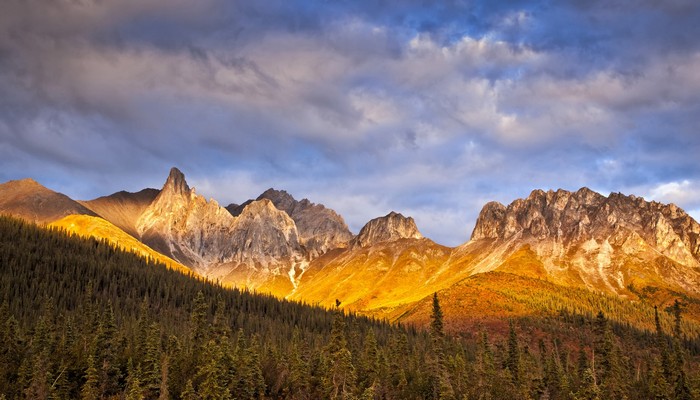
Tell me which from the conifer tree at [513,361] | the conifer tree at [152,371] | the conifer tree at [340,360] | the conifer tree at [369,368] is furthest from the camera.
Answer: the conifer tree at [513,361]

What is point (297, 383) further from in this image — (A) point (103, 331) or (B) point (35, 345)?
(B) point (35, 345)

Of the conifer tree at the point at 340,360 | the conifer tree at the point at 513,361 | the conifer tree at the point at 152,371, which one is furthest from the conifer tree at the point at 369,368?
the conifer tree at the point at 152,371

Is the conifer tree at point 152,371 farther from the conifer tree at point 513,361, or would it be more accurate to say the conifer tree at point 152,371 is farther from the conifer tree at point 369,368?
the conifer tree at point 513,361

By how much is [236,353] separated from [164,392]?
3548 centimetres

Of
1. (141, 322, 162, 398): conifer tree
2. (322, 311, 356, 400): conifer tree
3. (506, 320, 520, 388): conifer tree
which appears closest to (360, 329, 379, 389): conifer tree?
(322, 311, 356, 400): conifer tree

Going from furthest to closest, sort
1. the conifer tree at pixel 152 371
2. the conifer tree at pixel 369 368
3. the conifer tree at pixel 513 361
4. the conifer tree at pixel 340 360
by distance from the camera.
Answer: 1. the conifer tree at pixel 513 361
2. the conifer tree at pixel 369 368
3. the conifer tree at pixel 152 371
4. the conifer tree at pixel 340 360

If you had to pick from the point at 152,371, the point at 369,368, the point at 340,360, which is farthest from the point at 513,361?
the point at 152,371

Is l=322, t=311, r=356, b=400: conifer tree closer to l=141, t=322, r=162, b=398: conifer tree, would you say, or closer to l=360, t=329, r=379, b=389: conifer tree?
l=360, t=329, r=379, b=389: conifer tree

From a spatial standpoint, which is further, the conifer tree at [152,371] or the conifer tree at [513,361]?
the conifer tree at [513,361]

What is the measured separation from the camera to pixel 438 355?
3472 inches

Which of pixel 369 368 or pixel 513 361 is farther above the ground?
pixel 513 361

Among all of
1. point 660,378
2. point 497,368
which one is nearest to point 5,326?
point 497,368

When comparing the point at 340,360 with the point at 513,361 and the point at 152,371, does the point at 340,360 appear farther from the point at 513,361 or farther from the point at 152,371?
the point at 513,361

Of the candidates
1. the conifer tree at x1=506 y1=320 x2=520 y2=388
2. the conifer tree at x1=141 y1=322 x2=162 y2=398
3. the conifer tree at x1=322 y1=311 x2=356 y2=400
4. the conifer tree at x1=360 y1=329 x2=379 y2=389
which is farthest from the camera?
the conifer tree at x1=506 y1=320 x2=520 y2=388
